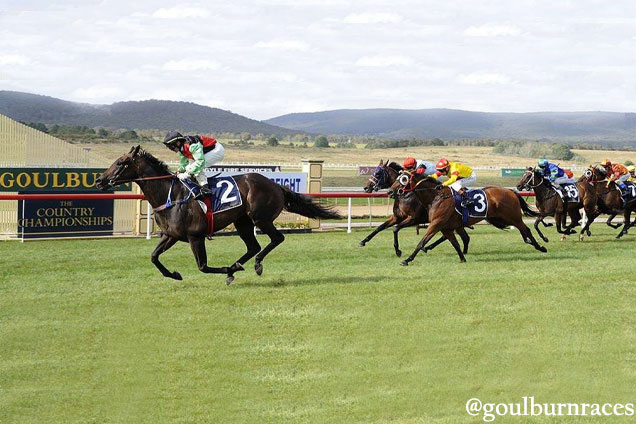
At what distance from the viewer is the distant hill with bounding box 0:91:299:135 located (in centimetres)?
7126

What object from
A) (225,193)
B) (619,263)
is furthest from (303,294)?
(619,263)

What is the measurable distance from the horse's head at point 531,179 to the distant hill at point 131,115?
53.3 meters

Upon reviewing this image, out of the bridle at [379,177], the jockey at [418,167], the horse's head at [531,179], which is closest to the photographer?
the jockey at [418,167]

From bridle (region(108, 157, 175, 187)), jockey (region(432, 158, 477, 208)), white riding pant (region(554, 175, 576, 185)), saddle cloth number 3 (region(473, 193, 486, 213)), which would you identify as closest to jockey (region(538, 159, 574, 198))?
white riding pant (region(554, 175, 576, 185))

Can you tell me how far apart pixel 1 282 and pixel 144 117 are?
104341mm

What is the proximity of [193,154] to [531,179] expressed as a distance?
9753 millimetres

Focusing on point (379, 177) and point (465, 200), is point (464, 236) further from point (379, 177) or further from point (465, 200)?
point (379, 177)

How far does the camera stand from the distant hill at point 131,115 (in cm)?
7126

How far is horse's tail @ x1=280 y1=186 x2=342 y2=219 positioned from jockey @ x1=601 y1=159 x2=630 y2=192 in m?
10.2

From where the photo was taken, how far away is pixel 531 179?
18.5 m

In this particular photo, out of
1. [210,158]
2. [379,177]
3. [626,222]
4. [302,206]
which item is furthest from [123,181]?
[626,222]

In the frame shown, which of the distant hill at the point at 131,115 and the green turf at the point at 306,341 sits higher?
the distant hill at the point at 131,115

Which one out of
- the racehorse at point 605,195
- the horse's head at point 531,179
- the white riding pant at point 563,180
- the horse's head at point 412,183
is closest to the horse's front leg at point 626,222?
the racehorse at point 605,195

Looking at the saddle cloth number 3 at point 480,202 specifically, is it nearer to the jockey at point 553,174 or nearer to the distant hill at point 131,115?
the jockey at point 553,174
